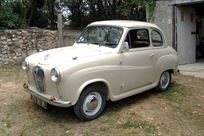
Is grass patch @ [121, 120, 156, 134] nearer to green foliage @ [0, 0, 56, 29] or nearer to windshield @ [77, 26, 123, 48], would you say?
windshield @ [77, 26, 123, 48]

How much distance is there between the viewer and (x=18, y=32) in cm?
1145

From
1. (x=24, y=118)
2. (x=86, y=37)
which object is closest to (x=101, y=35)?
(x=86, y=37)

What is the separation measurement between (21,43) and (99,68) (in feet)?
23.0

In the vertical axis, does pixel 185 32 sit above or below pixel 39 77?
above

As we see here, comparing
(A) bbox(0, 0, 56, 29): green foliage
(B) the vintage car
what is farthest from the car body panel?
(A) bbox(0, 0, 56, 29): green foliage

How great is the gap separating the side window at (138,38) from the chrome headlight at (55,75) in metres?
1.84

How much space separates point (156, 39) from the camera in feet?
23.1

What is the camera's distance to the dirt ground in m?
5.06

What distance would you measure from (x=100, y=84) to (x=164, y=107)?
155cm

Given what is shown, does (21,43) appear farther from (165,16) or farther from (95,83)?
(95,83)

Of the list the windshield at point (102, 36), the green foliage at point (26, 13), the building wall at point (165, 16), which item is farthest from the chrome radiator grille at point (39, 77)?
the green foliage at point (26, 13)

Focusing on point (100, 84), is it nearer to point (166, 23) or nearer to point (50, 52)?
point (50, 52)

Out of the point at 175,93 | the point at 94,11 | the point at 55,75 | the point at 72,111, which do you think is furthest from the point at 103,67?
the point at 94,11

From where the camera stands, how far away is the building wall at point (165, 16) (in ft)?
35.0
